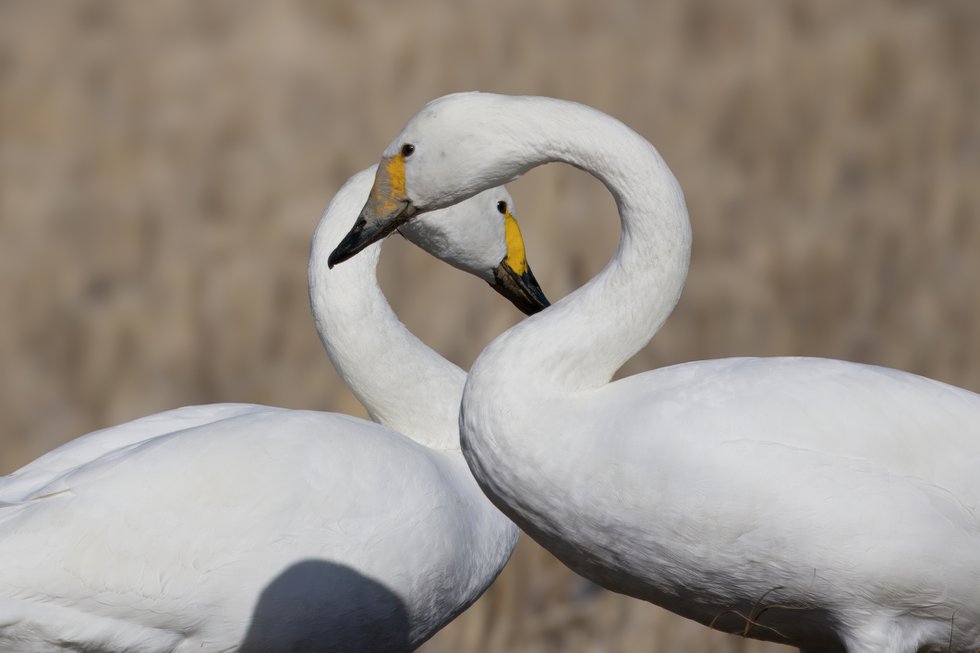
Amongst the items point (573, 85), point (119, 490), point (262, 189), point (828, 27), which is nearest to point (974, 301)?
point (828, 27)

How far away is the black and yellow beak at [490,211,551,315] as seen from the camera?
13.4 feet

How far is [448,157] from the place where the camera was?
2818 mm

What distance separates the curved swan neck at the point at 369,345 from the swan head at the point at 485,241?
→ 178 mm

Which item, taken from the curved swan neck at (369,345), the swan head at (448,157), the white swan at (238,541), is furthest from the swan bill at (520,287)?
the swan head at (448,157)

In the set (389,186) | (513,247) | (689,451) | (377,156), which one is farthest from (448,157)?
(377,156)

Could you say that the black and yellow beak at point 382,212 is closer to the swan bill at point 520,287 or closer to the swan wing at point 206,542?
the swan wing at point 206,542

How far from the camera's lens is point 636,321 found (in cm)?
283

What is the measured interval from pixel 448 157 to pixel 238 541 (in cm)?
93

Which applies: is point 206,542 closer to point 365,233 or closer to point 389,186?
point 365,233

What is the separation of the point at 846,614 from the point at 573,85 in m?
3.83

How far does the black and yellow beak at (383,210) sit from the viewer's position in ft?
9.58

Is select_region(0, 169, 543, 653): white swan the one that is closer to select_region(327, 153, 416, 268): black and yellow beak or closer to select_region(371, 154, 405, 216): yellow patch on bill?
select_region(327, 153, 416, 268): black and yellow beak

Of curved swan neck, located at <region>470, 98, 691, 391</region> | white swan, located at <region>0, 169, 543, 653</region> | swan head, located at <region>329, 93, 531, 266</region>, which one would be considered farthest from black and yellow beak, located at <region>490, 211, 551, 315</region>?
curved swan neck, located at <region>470, 98, 691, 391</region>

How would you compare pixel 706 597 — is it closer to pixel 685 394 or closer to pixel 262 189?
pixel 685 394
